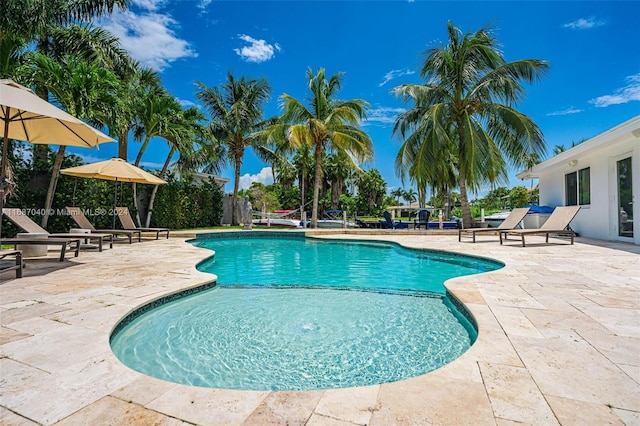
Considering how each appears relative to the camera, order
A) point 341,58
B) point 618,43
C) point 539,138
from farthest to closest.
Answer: point 341,58, point 618,43, point 539,138

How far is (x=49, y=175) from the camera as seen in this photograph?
1052cm

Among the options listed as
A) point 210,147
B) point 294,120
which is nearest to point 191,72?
point 210,147

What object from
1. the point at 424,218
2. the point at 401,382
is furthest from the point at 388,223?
the point at 401,382

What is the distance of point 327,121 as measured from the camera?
16.0 meters

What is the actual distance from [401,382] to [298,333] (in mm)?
1655

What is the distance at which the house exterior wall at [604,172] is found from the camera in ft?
27.6

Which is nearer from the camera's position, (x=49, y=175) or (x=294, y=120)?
(x=49, y=175)

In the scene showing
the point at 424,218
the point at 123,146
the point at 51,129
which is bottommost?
the point at 424,218

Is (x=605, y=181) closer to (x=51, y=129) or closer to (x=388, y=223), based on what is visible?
(x=388, y=223)

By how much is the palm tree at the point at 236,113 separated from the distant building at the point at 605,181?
14925mm

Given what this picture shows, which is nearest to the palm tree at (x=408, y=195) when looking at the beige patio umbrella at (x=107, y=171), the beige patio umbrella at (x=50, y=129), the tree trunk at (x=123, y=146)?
the tree trunk at (x=123, y=146)

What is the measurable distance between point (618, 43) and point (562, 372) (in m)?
20.2

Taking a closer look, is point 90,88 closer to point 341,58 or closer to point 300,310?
point 300,310

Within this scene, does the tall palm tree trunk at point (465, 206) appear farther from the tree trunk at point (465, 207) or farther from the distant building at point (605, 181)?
the distant building at point (605, 181)
